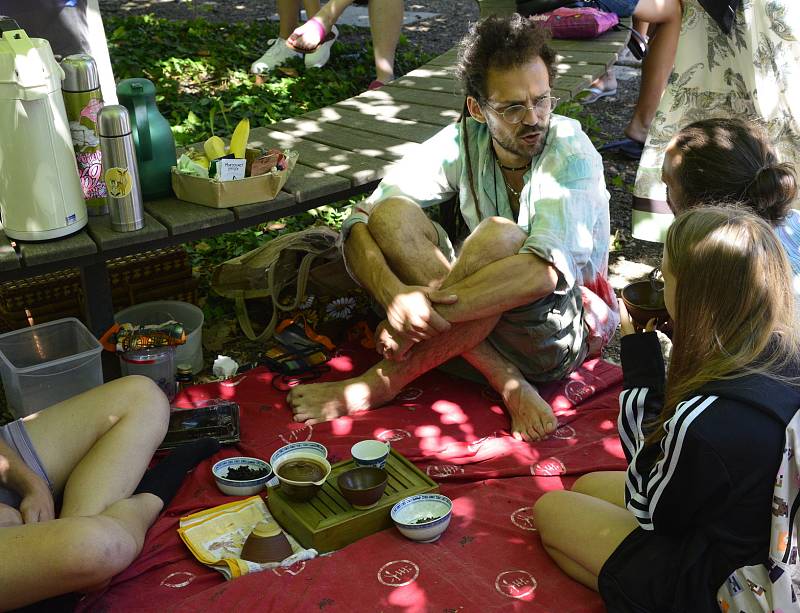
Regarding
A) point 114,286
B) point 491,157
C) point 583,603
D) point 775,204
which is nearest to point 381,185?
point 491,157

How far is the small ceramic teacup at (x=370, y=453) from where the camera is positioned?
2916mm

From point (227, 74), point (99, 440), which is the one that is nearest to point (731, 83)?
point (99, 440)

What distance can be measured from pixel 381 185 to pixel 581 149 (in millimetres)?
799

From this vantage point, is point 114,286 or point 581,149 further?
point 114,286

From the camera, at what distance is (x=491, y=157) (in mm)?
3570

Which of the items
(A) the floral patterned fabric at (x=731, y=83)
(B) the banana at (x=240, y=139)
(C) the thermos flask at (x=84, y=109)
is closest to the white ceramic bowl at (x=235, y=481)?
(C) the thermos flask at (x=84, y=109)

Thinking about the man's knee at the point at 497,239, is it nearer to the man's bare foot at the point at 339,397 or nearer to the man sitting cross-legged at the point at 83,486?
the man's bare foot at the point at 339,397

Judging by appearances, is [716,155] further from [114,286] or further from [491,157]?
[114,286]

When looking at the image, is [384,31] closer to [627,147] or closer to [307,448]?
[627,147]

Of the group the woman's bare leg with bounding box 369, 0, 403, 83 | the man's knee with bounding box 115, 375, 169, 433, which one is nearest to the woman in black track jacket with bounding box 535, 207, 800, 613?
the man's knee with bounding box 115, 375, 169, 433

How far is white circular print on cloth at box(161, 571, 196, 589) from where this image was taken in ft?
8.58

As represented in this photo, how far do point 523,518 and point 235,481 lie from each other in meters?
0.91

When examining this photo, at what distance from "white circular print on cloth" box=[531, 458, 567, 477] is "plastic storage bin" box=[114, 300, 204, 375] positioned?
1438mm

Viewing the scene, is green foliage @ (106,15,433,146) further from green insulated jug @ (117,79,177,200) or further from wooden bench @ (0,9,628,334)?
green insulated jug @ (117,79,177,200)
